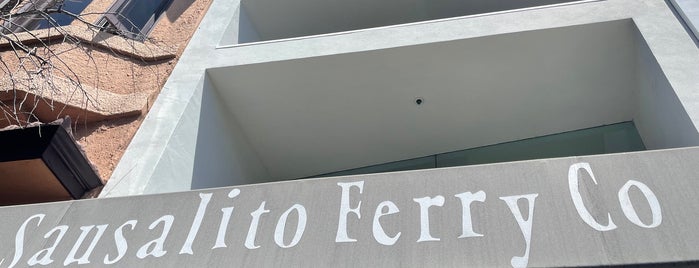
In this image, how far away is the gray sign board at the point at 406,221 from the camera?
124 inches

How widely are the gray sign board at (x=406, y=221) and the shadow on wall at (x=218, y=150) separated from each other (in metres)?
2.02

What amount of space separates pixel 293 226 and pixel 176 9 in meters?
5.13

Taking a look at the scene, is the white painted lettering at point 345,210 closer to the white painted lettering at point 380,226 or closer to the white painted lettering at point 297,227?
the white painted lettering at point 380,226

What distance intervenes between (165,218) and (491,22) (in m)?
3.92

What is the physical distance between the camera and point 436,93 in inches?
265

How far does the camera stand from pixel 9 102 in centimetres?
567

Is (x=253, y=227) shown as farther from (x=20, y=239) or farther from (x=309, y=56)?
(x=309, y=56)

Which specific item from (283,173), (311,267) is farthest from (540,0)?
(311,267)

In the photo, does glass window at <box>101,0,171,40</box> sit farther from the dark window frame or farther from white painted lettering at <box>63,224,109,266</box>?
white painted lettering at <box>63,224,109,266</box>

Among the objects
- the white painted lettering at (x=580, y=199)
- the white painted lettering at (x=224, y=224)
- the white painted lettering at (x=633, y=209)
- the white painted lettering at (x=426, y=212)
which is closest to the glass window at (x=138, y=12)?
the white painted lettering at (x=224, y=224)

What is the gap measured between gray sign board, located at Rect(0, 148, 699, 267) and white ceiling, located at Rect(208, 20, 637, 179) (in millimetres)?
2752

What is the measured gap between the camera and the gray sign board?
314cm

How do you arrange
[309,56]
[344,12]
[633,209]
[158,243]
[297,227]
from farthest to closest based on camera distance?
[344,12], [309,56], [158,243], [297,227], [633,209]

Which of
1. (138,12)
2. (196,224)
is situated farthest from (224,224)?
(138,12)
